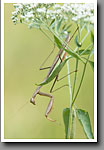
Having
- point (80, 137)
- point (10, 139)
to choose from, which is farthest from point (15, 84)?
point (80, 137)

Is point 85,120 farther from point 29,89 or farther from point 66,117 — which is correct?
point 29,89

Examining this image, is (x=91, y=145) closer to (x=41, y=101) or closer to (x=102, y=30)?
(x=41, y=101)

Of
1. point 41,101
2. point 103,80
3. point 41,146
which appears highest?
point 103,80

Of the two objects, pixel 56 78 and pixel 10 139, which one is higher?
pixel 56 78

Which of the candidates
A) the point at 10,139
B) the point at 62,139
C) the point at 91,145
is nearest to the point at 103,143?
the point at 91,145

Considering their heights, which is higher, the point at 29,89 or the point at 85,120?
the point at 29,89

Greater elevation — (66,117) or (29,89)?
(29,89)

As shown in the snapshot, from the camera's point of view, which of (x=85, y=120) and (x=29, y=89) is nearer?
(x=85, y=120)

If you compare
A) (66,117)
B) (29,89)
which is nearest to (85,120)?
(66,117)
